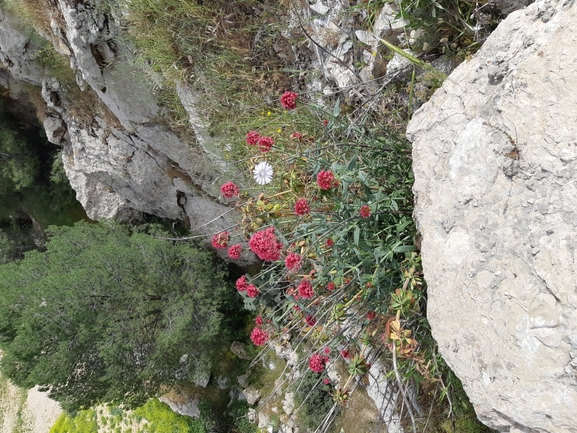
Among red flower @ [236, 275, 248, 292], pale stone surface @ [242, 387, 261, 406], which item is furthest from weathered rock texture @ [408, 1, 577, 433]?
pale stone surface @ [242, 387, 261, 406]

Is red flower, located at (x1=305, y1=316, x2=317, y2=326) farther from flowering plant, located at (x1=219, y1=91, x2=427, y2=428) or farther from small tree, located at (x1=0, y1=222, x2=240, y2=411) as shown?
small tree, located at (x1=0, y1=222, x2=240, y2=411)

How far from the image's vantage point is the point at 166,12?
12.0 feet

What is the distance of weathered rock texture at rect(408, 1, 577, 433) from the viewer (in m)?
1.55

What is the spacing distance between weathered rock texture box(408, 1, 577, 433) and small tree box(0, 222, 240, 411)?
417 centimetres

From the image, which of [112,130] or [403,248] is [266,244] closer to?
[403,248]

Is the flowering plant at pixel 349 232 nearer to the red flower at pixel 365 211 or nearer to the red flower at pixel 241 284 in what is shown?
the red flower at pixel 365 211

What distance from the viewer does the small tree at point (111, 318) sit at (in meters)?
5.11

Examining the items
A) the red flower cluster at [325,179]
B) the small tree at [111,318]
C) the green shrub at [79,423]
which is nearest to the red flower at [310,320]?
the red flower cluster at [325,179]

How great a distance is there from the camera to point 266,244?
2.52 metres

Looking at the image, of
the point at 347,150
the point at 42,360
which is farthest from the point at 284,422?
the point at 347,150

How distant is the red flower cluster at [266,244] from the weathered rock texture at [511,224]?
0.87 meters

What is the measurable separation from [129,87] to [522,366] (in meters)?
4.49

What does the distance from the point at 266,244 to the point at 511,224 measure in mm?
1286

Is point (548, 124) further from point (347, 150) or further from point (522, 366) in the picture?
point (347, 150)
